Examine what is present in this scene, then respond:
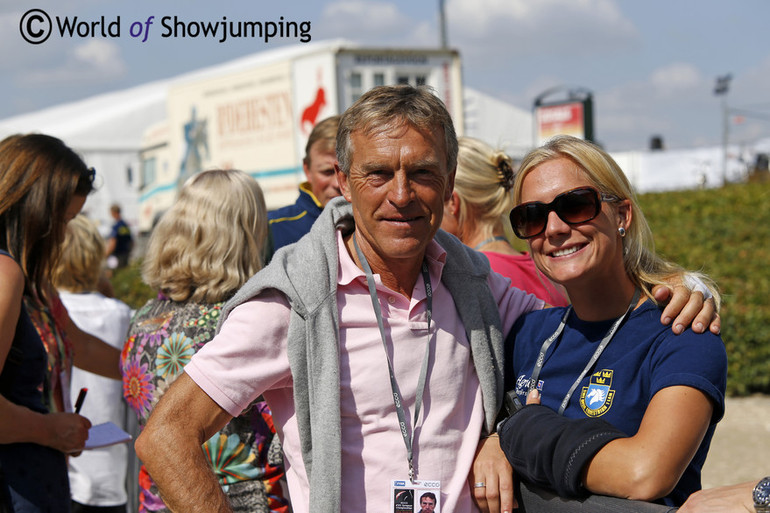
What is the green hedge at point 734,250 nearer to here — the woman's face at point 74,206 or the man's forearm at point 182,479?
the woman's face at point 74,206

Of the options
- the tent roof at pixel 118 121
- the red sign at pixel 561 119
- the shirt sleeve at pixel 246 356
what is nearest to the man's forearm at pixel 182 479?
the shirt sleeve at pixel 246 356

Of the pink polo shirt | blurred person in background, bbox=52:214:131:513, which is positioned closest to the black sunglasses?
the pink polo shirt

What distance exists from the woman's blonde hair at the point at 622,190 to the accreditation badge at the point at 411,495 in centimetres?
83

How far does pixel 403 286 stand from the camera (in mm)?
2438

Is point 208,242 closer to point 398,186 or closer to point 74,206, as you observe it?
point 74,206

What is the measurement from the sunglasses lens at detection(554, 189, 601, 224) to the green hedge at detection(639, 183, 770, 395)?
552 cm

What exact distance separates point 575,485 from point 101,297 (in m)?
3.77

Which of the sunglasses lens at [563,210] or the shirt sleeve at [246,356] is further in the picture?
the sunglasses lens at [563,210]

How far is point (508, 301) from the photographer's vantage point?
2723mm

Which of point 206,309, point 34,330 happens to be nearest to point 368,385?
point 206,309

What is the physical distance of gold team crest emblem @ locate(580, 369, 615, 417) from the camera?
2.16 metres

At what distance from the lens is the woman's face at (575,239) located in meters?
2.31

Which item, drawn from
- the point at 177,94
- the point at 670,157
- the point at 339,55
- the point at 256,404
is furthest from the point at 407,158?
the point at 670,157

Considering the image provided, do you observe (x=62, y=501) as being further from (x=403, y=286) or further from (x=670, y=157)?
(x=670, y=157)
